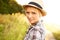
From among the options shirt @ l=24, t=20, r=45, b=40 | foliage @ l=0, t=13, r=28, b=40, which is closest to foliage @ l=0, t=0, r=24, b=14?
foliage @ l=0, t=13, r=28, b=40

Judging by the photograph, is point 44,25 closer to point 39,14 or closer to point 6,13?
point 39,14

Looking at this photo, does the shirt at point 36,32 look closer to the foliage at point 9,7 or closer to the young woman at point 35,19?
the young woman at point 35,19

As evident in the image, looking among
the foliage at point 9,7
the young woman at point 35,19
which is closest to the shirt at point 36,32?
the young woman at point 35,19

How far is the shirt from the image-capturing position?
4.12 feet

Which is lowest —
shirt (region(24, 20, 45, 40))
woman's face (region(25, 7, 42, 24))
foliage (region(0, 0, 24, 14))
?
shirt (region(24, 20, 45, 40))

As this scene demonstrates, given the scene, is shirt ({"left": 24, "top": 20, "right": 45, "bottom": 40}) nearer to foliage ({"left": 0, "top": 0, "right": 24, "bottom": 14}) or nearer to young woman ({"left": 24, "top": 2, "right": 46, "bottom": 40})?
young woman ({"left": 24, "top": 2, "right": 46, "bottom": 40})

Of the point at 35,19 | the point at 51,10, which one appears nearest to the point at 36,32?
the point at 35,19

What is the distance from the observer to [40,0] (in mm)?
1302

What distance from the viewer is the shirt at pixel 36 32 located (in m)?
1.25

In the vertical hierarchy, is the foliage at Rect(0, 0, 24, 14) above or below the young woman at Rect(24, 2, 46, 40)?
above

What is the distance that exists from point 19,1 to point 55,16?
0.97ft

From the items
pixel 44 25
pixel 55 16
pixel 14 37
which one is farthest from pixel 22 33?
pixel 55 16

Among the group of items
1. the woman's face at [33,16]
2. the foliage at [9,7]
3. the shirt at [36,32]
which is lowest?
the shirt at [36,32]

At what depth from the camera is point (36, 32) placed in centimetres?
126
